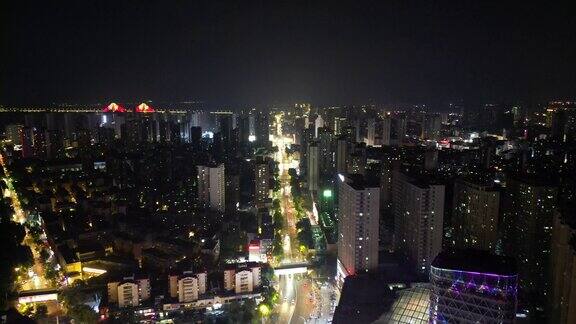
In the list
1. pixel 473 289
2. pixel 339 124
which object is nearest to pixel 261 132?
pixel 339 124

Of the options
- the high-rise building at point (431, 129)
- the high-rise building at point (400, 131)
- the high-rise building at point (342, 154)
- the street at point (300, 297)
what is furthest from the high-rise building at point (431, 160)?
the high-rise building at point (431, 129)

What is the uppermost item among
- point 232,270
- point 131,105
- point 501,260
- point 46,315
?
point 131,105

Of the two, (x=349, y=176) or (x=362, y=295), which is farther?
(x=349, y=176)

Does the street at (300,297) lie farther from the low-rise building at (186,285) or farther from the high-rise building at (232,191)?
the high-rise building at (232,191)

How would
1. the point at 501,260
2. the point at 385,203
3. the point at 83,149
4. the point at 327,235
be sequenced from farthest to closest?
the point at 83,149 < the point at 385,203 < the point at 327,235 < the point at 501,260

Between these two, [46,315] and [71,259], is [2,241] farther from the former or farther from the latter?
[46,315]

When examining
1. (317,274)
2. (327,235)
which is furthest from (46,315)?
(327,235)
